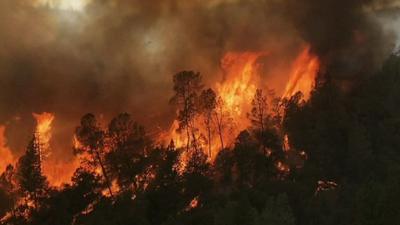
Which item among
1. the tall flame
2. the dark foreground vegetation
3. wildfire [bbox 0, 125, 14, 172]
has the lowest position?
the dark foreground vegetation

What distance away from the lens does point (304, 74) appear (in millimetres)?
51719

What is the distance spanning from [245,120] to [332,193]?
11.5 metres

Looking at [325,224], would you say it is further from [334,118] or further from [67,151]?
[67,151]

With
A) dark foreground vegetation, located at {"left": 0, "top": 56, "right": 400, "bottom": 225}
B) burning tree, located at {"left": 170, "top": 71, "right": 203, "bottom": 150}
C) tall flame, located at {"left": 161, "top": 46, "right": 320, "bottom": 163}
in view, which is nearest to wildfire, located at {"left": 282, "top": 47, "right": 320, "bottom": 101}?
tall flame, located at {"left": 161, "top": 46, "right": 320, "bottom": 163}

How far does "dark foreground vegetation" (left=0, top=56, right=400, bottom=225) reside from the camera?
104ft

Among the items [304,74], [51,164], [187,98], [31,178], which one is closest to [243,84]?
[187,98]

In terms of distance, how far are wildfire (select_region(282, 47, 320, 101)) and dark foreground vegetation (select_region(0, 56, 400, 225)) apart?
165 cm

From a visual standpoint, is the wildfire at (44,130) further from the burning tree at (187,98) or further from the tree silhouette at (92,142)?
the burning tree at (187,98)

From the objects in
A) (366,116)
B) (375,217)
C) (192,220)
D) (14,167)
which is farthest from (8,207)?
A: (366,116)

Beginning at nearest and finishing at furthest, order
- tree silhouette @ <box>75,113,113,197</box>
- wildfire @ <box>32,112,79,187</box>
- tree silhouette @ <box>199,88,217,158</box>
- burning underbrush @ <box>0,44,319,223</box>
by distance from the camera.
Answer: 1. burning underbrush @ <box>0,44,319,223</box>
2. tree silhouette @ <box>75,113,113,197</box>
3. wildfire @ <box>32,112,79,187</box>
4. tree silhouette @ <box>199,88,217,158</box>

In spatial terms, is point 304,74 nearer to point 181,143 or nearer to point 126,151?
point 181,143

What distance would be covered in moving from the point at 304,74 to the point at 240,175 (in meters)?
16.0

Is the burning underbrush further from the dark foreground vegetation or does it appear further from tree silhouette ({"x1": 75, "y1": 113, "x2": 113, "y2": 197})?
the dark foreground vegetation

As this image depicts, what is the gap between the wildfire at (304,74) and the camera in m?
50.5
